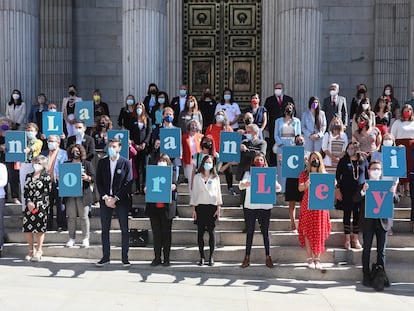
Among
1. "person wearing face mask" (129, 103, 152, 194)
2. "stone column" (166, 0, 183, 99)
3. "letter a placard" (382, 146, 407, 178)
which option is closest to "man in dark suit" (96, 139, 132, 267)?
"person wearing face mask" (129, 103, 152, 194)

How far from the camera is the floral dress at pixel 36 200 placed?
32.1 feet

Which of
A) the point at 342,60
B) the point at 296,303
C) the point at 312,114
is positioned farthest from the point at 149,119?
the point at 342,60

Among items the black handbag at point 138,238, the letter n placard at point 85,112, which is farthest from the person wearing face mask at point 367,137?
the letter n placard at point 85,112

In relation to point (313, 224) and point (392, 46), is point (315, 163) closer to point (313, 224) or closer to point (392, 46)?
point (313, 224)

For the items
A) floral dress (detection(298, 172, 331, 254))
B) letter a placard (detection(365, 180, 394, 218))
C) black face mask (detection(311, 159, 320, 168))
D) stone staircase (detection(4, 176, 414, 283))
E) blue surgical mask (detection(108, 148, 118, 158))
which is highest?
blue surgical mask (detection(108, 148, 118, 158))

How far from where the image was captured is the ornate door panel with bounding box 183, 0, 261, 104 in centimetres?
1630

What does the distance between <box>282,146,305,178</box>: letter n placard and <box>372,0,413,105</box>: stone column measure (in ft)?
24.4

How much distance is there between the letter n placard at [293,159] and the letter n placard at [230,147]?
955mm

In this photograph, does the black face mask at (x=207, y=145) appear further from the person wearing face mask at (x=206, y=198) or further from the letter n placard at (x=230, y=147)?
the letter n placard at (x=230, y=147)

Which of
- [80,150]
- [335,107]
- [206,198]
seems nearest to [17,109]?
[80,150]

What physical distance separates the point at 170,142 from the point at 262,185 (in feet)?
7.30

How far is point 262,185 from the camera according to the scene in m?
9.02

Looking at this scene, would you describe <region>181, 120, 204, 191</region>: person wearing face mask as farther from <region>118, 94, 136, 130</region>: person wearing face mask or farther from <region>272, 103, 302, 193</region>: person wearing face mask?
<region>272, 103, 302, 193</region>: person wearing face mask

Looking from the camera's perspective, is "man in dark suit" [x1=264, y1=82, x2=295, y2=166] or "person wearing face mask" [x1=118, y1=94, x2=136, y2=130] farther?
"man in dark suit" [x1=264, y1=82, x2=295, y2=166]
